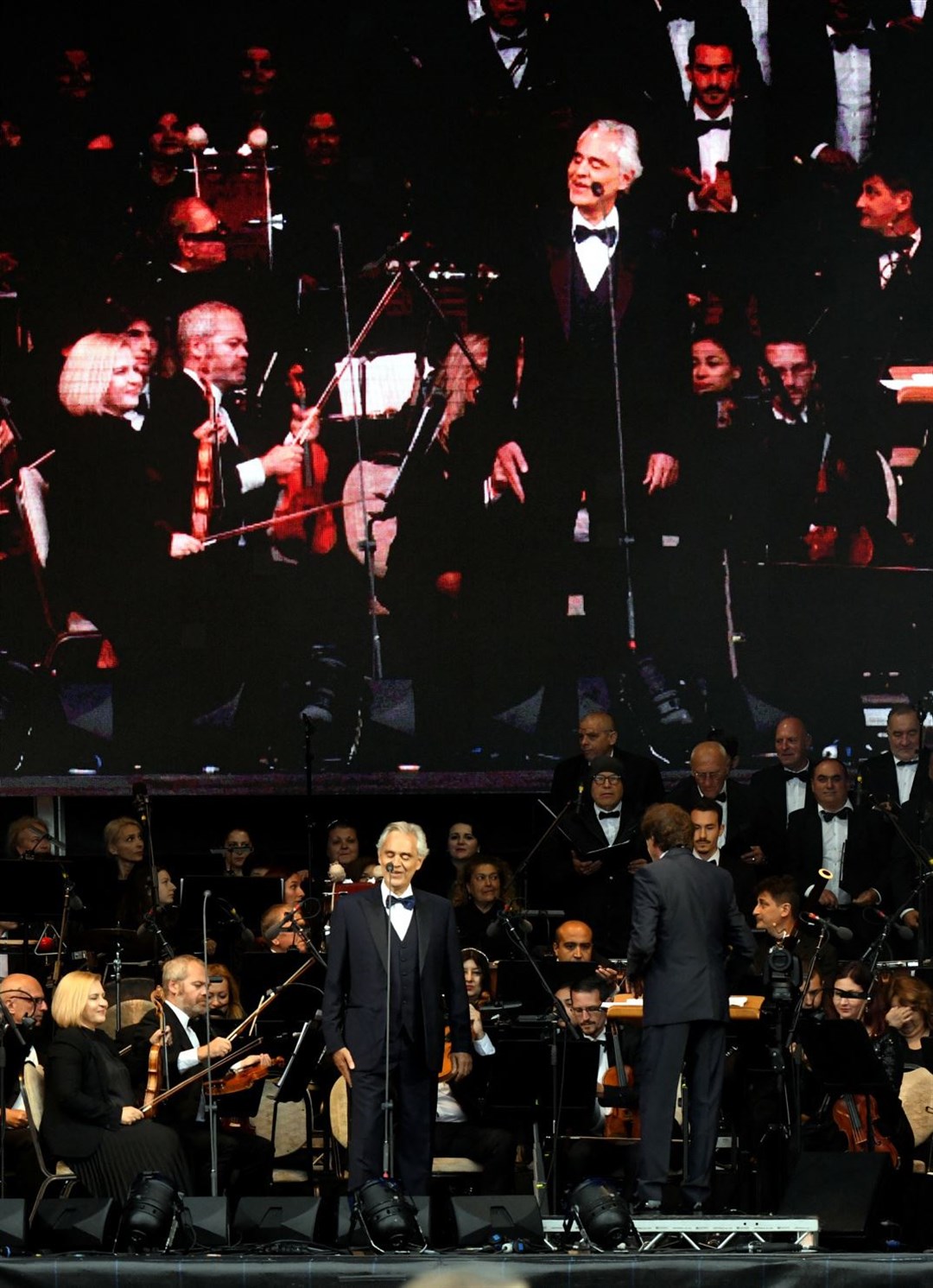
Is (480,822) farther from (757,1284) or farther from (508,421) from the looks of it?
(757,1284)

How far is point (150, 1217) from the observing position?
22.7ft

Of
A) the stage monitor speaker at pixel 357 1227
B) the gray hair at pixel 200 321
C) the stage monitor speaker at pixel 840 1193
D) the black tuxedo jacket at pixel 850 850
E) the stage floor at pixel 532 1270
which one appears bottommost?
the stage monitor speaker at pixel 840 1193

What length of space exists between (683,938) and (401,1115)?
1.14 m

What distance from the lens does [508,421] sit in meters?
12.6

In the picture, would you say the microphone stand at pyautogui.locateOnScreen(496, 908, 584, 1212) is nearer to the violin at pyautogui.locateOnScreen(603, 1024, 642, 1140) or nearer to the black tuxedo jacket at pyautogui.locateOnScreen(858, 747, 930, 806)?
the violin at pyautogui.locateOnScreen(603, 1024, 642, 1140)

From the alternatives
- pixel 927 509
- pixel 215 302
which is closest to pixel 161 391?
pixel 215 302

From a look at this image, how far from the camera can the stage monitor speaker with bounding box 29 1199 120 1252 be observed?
7047 mm

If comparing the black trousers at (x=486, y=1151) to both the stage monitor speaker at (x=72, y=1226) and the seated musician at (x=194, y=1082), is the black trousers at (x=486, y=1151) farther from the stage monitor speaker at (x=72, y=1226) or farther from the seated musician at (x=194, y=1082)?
the stage monitor speaker at (x=72, y=1226)

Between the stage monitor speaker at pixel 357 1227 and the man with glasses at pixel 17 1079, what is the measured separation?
135 cm

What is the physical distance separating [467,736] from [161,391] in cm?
263

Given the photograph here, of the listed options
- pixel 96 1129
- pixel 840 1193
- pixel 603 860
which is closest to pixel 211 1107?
pixel 96 1129

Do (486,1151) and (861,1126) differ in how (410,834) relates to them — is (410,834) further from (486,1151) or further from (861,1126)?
(861,1126)

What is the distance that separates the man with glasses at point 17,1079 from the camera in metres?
8.16

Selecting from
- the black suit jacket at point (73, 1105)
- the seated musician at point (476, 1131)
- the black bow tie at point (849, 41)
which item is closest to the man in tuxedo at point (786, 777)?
the seated musician at point (476, 1131)
